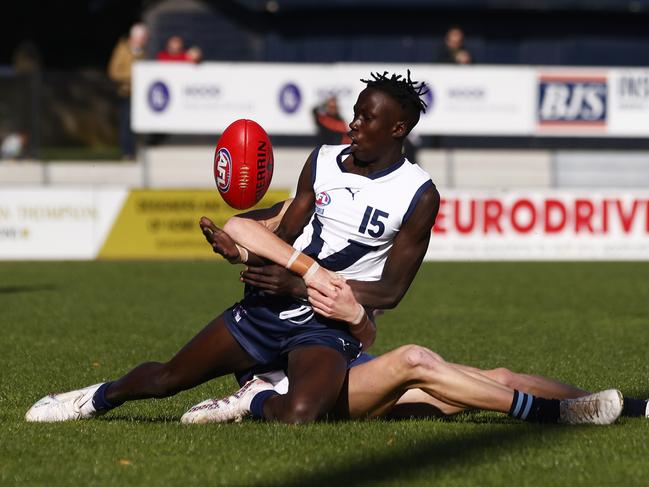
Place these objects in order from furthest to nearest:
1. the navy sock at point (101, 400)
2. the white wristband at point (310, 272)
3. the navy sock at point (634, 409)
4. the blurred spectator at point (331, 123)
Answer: the blurred spectator at point (331, 123)
the navy sock at point (634, 409)
the navy sock at point (101, 400)
the white wristband at point (310, 272)

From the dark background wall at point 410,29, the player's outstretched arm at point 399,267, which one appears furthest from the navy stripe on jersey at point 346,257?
the dark background wall at point 410,29

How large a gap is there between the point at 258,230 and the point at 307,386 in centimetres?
85

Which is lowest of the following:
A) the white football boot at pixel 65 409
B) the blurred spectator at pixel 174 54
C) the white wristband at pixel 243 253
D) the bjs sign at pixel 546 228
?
the bjs sign at pixel 546 228

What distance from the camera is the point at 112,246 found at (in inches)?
830

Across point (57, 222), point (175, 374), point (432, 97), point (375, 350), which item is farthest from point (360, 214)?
point (432, 97)

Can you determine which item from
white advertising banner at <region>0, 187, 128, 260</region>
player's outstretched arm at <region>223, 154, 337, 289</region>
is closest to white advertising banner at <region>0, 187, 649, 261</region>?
white advertising banner at <region>0, 187, 128, 260</region>

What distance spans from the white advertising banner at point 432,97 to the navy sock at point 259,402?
49.2ft

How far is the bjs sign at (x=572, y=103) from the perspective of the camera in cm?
2309

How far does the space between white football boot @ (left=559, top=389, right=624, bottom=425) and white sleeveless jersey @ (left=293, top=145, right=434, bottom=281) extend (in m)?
1.20

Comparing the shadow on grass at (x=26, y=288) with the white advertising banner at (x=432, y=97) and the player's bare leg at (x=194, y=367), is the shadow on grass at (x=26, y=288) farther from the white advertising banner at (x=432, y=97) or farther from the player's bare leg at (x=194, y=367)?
the player's bare leg at (x=194, y=367)

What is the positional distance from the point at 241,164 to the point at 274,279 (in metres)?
0.68

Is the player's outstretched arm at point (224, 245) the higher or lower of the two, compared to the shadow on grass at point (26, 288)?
higher

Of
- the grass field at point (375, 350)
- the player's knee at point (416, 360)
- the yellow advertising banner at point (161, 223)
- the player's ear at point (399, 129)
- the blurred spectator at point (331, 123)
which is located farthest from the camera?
the yellow advertising banner at point (161, 223)

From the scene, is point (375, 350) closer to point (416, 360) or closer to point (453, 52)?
point (416, 360)
